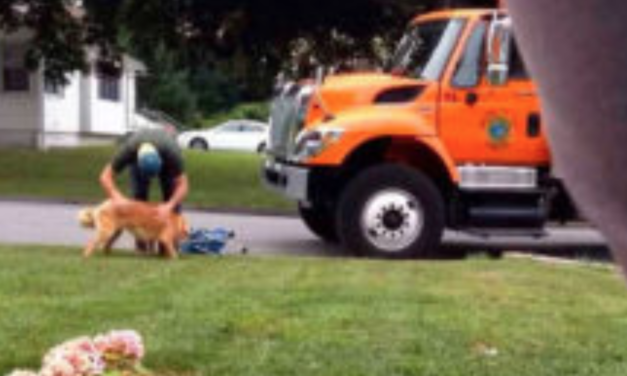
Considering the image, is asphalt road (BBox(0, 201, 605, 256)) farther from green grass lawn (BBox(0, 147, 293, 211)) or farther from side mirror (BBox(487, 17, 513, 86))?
side mirror (BBox(487, 17, 513, 86))

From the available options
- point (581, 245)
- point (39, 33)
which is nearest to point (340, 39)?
point (39, 33)

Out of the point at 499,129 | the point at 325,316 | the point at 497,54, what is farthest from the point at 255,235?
the point at 325,316

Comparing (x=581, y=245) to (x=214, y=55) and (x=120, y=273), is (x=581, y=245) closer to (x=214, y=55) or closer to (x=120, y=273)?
(x=120, y=273)

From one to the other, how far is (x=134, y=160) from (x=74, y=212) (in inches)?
290

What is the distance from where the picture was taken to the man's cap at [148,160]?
38.8 ft

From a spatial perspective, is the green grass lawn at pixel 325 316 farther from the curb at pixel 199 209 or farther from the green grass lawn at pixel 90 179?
the green grass lawn at pixel 90 179

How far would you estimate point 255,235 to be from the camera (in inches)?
660

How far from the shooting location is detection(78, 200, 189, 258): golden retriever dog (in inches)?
452

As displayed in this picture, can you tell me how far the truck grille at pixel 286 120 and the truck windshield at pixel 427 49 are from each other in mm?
1029

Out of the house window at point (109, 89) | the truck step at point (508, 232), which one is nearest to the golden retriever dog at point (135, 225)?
the truck step at point (508, 232)

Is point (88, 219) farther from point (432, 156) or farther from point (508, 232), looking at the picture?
point (508, 232)

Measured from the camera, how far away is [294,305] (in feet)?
26.3

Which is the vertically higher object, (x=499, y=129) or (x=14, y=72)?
(x=14, y=72)

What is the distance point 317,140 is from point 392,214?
100 centimetres
